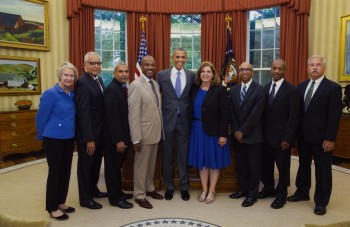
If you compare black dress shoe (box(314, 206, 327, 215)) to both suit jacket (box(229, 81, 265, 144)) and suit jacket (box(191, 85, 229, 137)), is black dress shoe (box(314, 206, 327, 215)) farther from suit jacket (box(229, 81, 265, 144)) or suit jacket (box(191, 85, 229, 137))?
suit jacket (box(191, 85, 229, 137))

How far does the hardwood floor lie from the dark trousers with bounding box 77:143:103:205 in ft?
7.88

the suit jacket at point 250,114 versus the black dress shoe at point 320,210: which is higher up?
the suit jacket at point 250,114

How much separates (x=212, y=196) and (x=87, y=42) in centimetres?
445

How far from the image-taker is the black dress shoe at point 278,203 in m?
3.32

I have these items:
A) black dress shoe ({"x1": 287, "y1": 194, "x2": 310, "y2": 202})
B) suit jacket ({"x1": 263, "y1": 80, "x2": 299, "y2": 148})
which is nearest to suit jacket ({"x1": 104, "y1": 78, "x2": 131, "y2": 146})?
suit jacket ({"x1": 263, "y1": 80, "x2": 299, "y2": 148})

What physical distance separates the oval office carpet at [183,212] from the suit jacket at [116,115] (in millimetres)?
759

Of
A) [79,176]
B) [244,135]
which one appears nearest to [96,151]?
→ [79,176]

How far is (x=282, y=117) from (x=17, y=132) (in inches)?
172

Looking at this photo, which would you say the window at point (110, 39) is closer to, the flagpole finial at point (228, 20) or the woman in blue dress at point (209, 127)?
the flagpole finial at point (228, 20)

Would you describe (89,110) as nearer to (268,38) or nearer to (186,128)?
(186,128)

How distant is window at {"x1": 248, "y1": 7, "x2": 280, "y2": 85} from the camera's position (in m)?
6.79

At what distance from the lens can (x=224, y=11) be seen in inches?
269

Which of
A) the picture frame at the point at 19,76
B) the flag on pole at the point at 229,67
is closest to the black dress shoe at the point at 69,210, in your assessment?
the picture frame at the point at 19,76

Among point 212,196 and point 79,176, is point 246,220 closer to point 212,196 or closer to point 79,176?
point 212,196
